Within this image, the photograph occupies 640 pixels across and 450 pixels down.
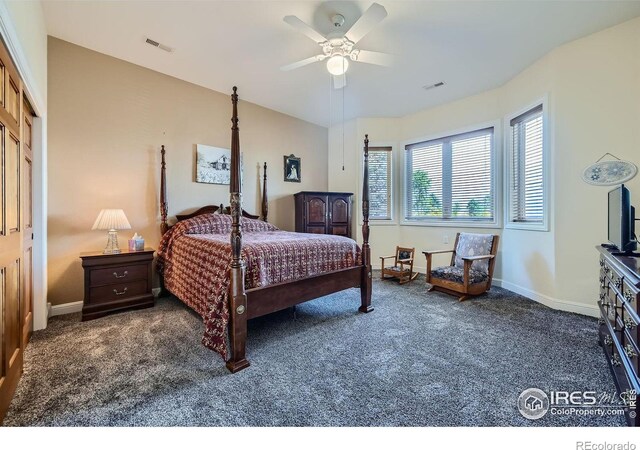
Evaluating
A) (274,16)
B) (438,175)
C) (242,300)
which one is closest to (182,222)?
(242,300)

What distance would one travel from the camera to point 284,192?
5.11 m

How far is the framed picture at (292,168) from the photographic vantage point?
5.09 m

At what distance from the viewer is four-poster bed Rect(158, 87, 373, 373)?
1.97 m

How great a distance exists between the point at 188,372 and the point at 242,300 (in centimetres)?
58

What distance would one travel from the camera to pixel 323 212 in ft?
16.1

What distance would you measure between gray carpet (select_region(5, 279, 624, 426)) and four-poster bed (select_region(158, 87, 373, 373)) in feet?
0.95

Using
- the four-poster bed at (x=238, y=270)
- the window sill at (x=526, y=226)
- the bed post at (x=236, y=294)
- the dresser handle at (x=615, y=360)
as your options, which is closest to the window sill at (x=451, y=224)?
the window sill at (x=526, y=226)

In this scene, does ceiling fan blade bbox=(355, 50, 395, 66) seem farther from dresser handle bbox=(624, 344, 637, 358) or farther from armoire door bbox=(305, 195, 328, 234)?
dresser handle bbox=(624, 344, 637, 358)

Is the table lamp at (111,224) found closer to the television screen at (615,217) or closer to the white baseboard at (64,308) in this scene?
the white baseboard at (64,308)

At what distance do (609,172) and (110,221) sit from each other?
16.9ft

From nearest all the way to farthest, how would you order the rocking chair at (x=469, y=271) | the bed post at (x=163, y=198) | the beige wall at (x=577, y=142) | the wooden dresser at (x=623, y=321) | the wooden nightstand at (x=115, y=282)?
the wooden dresser at (x=623, y=321)
the beige wall at (x=577, y=142)
the wooden nightstand at (x=115, y=282)
the rocking chair at (x=469, y=271)
the bed post at (x=163, y=198)

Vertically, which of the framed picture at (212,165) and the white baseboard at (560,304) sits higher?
the framed picture at (212,165)

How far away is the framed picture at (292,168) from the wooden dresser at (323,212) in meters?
0.43

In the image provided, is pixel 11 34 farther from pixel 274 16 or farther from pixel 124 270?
pixel 124 270
